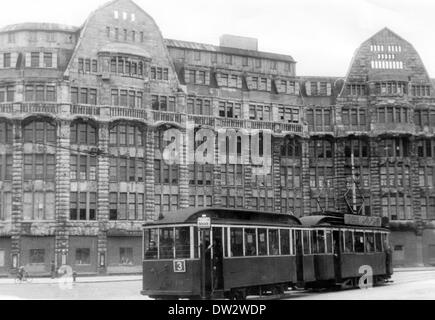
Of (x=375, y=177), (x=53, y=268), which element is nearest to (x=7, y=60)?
(x=53, y=268)

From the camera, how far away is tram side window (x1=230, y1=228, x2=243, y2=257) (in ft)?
85.3

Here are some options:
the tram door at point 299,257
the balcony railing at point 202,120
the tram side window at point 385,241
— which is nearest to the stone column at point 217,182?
the balcony railing at point 202,120

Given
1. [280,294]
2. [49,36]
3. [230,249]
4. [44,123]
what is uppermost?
[49,36]

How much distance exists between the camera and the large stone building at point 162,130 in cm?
5506

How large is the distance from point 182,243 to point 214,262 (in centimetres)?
135

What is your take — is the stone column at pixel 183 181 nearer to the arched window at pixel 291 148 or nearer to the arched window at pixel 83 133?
the arched window at pixel 83 133

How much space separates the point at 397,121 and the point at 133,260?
2953 cm

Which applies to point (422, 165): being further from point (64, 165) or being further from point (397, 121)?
point (64, 165)

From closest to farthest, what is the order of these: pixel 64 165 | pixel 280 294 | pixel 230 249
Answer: pixel 230 249 → pixel 280 294 → pixel 64 165

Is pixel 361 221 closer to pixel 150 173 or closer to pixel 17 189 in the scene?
pixel 150 173

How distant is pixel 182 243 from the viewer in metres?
24.7

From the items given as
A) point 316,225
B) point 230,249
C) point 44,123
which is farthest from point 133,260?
point 230,249
